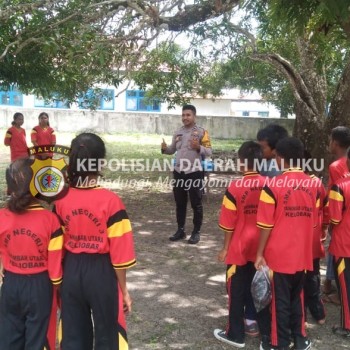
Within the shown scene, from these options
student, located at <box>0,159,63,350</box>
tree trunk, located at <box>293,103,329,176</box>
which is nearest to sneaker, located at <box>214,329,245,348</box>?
student, located at <box>0,159,63,350</box>

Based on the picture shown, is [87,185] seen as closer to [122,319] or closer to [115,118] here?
[122,319]

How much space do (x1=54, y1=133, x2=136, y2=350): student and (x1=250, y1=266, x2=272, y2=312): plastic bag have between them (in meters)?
1.09

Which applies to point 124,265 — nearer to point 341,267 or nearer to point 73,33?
point 341,267

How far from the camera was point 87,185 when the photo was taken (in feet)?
8.36

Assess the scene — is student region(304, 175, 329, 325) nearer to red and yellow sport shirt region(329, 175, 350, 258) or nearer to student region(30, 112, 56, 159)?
red and yellow sport shirt region(329, 175, 350, 258)

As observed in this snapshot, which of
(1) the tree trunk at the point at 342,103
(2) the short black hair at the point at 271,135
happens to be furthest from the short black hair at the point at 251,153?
(1) the tree trunk at the point at 342,103

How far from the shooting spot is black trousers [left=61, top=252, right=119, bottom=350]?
8.29 ft

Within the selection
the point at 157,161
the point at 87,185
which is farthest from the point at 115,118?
the point at 87,185

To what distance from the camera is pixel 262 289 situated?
3.23 metres

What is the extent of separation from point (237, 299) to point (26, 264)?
Answer: 1.58 meters

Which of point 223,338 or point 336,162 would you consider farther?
point 336,162

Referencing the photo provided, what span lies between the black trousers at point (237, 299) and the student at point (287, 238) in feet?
0.65

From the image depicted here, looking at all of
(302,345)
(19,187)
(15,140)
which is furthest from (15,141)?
(302,345)

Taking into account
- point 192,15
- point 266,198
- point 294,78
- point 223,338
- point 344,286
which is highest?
point 192,15
